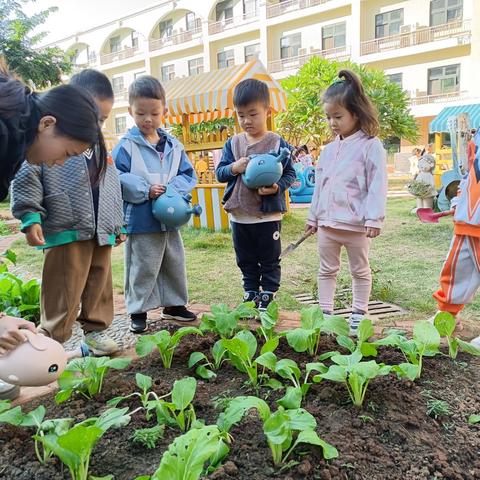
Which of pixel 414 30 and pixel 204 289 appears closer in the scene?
pixel 204 289

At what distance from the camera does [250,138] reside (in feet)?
10.4

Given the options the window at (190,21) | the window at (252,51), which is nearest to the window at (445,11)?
the window at (252,51)

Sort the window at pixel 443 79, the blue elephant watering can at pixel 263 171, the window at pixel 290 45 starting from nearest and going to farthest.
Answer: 1. the blue elephant watering can at pixel 263 171
2. the window at pixel 443 79
3. the window at pixel 290 45

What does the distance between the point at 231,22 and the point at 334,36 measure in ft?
23.8

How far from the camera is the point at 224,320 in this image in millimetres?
2439

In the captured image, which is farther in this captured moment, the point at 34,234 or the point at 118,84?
the point at 118,84

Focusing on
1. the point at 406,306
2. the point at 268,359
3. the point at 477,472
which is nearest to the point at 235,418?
the point at 268,359

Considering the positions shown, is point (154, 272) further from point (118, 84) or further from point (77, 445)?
point (118, 84)

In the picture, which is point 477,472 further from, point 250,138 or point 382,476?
point 250,138

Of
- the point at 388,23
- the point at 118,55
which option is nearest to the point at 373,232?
the point at 388,23

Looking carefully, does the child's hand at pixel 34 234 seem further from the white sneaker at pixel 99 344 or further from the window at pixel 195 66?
the window at pixel 195 66

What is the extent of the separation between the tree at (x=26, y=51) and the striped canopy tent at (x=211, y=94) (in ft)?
26.6

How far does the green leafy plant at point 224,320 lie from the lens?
7.98ft

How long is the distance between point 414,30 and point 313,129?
861 cm
